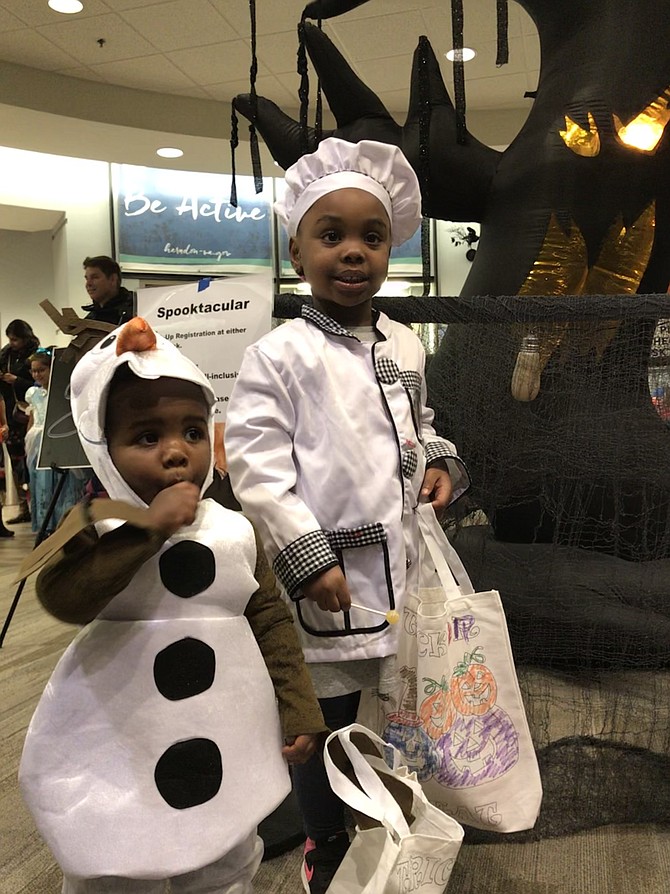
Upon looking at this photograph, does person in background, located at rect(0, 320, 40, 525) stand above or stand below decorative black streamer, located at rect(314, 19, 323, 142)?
below

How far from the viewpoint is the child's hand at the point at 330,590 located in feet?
3.81

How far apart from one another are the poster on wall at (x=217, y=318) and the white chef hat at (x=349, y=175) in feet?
0.63

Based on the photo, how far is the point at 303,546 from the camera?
3.80 feet

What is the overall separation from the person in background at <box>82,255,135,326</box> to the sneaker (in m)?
2.32

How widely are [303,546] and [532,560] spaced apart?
0.75 m

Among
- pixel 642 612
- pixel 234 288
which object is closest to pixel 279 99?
pixel 234 288

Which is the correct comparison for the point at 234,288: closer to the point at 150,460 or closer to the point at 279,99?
the point at 150,460

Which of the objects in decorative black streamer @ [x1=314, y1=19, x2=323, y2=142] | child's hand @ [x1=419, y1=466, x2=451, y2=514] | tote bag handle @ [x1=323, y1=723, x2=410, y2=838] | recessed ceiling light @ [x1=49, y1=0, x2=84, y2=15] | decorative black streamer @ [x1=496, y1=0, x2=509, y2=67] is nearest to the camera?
tote bag handle @ [x1=323, y1=723, x2=410, y2=838]

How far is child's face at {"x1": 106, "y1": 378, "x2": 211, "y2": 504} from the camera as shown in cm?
96

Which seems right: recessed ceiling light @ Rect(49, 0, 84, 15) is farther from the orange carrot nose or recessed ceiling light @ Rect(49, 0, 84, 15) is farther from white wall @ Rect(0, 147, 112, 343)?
the orange carrot nose

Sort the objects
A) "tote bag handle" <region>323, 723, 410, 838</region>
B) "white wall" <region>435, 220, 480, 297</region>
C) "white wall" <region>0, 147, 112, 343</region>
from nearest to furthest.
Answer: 1. "tote bag handle" <region>323, 723, 410, 838</region>
2. "white wall" <region>0, 147, 112, 343</region>
3. "white wall" <region>435, 220, 480, 297</region>

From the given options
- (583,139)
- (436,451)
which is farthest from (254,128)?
(436,451)

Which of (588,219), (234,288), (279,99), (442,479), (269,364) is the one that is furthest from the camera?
(279,99)

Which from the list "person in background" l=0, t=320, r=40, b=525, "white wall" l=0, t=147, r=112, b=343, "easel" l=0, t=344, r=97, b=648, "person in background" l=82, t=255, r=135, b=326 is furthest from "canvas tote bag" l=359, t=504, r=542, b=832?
"white wall" l=0, t=147, r=112, b=343
